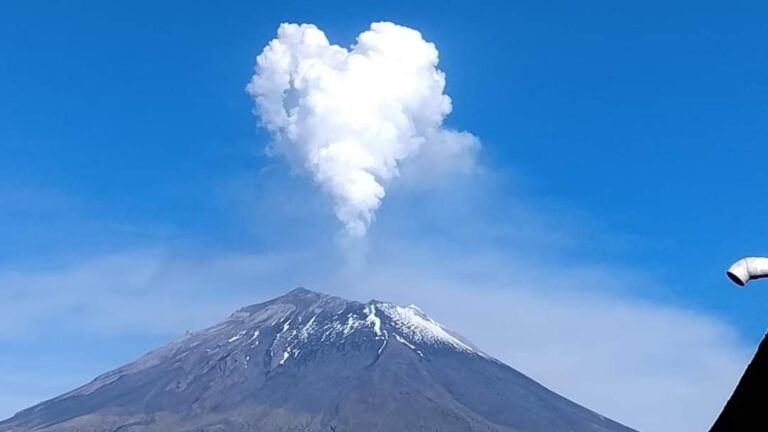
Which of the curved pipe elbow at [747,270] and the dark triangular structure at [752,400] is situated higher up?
the curved pipe elbow at [747,270]

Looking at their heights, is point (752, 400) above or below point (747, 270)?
below

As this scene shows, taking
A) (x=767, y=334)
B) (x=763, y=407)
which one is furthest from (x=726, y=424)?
(x=767, y=334)

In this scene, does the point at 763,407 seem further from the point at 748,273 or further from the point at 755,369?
the point at 748,273

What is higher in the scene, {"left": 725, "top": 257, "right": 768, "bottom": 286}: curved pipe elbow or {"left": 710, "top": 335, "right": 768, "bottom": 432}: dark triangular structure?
{"left": 725, "top": 257, "right": 768, "bottom": 286}: curved pipe elbow
